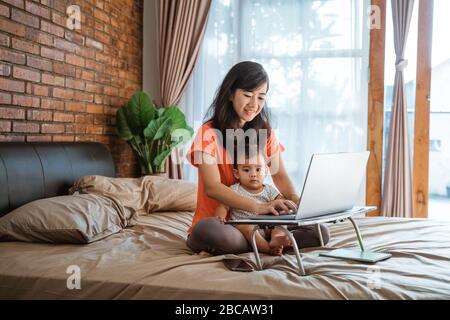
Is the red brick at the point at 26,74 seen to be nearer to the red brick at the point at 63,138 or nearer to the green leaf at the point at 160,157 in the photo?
Result: the red brick at the point at 63,138

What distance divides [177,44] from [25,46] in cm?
174

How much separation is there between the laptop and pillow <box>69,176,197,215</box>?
1.21m

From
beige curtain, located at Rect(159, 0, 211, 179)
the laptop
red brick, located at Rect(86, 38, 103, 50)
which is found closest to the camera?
the laptop

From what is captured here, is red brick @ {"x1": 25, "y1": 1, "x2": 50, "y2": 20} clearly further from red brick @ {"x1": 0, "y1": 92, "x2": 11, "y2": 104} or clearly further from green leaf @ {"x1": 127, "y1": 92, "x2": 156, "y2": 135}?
green leaf @ {"x1": 127, "y1": 92, "x2": 156, "y2": 135}

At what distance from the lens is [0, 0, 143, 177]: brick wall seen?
2668 mm

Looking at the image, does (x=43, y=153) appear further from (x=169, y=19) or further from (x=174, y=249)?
(x=169, y=19)

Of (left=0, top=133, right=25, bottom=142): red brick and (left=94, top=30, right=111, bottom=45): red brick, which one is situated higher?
(left=94, top=30, right=111, bottom=45): red brick

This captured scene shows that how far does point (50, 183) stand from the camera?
8.84 feet

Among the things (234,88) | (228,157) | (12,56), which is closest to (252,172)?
(228,157)

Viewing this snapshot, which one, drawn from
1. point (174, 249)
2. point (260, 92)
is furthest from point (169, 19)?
point (174, 249)

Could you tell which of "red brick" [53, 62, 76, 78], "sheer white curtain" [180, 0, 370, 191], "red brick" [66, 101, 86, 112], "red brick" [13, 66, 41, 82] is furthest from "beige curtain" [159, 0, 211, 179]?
"red brick" [13, 66, 41, 82]

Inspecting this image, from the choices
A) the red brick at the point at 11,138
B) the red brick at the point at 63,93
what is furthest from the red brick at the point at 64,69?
the red brick at the point at 11,138

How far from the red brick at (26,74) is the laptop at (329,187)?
1.68 m

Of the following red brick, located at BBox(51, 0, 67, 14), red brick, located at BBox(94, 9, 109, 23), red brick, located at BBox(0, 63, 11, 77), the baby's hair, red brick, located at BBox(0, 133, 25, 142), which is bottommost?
the baby's hair
